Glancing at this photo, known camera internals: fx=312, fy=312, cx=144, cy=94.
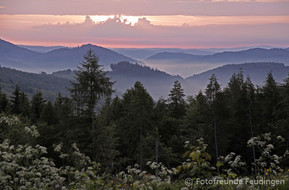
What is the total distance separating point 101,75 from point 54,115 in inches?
755

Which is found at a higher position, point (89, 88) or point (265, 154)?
point (89, 88)

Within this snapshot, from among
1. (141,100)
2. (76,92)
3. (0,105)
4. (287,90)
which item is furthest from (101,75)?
(0,105)

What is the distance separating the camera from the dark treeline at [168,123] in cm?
2344

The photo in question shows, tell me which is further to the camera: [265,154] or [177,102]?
[177,102]

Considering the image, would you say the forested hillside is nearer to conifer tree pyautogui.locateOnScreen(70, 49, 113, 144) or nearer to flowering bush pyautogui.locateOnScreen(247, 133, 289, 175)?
conifer tree pyautogui.locateOnScreen(70, 49, 113, 144)

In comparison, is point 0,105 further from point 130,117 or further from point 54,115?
point 130,117

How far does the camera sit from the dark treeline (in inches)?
923

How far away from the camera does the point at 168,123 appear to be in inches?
1460

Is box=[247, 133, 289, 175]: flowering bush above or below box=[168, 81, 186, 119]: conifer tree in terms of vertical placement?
below

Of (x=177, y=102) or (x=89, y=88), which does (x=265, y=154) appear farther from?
(x=177, y=102)

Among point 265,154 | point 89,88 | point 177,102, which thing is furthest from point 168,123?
point 265,154

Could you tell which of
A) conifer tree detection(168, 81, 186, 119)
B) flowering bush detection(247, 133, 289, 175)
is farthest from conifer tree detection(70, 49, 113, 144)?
conifer tree detection(168, 81, 186, 119)

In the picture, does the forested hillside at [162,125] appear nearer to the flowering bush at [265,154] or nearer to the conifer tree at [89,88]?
the conifer tree at [89,88]

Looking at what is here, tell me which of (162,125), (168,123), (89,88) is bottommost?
(162,125)
